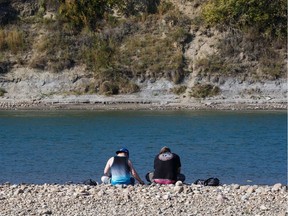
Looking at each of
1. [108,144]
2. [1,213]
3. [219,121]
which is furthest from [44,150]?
[1,213]

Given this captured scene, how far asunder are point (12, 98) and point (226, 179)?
18.6 metres

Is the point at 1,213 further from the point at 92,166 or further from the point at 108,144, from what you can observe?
the point at 108,144

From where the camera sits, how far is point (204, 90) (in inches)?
1389

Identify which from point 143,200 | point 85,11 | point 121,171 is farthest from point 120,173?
point 85,11

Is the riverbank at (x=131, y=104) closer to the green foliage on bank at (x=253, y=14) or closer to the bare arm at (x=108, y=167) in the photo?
the green foliage on bank at (x=253, y=14)

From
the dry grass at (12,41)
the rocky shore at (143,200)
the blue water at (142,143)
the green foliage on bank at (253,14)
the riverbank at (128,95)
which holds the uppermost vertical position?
the green foliage on bank at (253,14)

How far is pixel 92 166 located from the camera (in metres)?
19.6

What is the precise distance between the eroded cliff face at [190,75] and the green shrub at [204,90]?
87mm

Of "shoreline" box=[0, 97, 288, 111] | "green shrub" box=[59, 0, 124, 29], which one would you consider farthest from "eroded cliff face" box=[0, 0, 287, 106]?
"green shrub" box=[59, 0, 124, 29]

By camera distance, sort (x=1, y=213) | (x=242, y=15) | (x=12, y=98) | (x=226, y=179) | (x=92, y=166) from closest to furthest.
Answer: (x=1, y=213) → (x=226, y=179) → (x=92, y=166) → (x=12, y=98) → (x=242, y=15)

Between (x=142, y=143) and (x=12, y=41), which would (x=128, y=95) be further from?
(x=142, y=143)

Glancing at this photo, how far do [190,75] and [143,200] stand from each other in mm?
23976

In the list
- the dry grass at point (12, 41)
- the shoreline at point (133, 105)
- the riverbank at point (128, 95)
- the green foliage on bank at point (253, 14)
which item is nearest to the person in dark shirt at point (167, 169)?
the shoreline at point (133, 105)

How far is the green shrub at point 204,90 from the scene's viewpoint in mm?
34969
